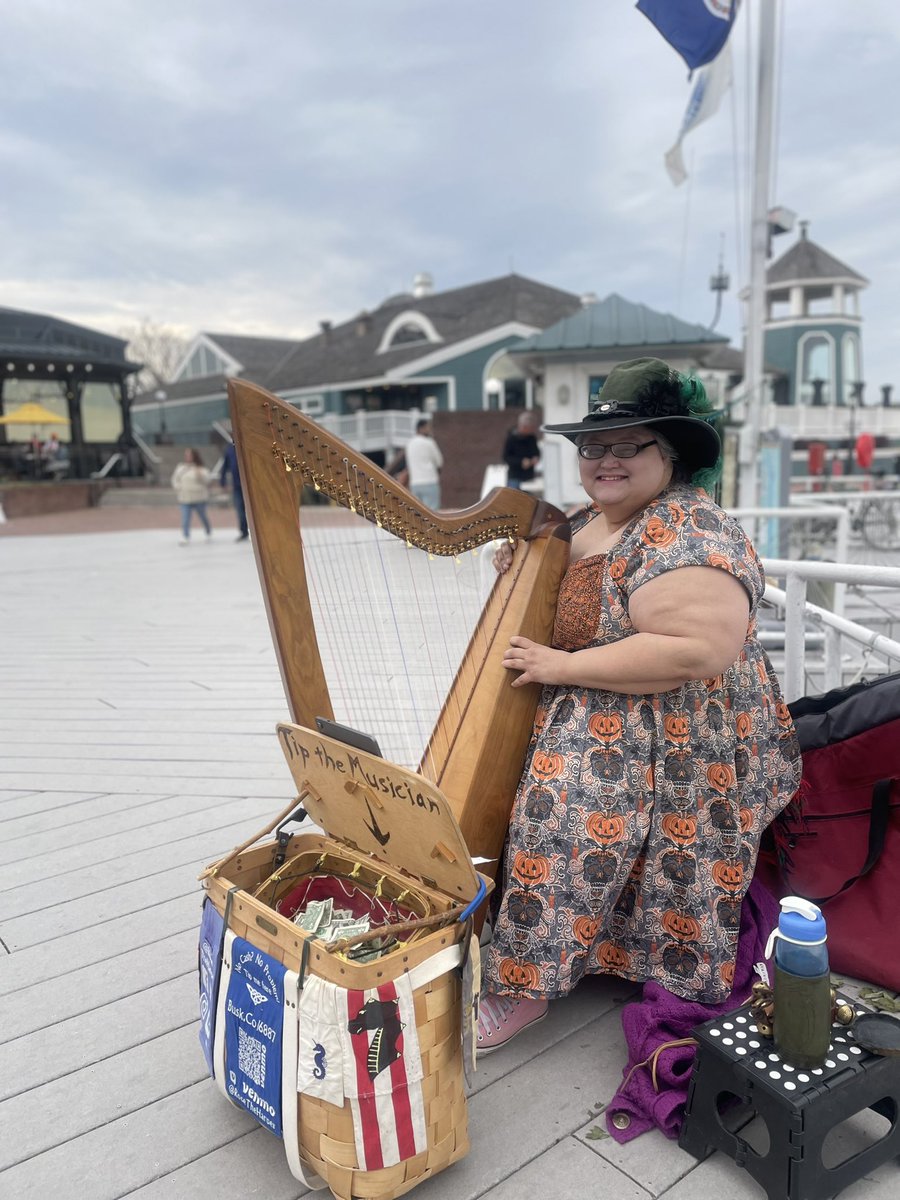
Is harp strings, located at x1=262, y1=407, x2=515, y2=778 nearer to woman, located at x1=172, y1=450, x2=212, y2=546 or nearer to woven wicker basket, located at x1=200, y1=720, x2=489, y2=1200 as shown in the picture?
woven wicker basket, located at x1=200, y1=720, x2=489, y2=1200

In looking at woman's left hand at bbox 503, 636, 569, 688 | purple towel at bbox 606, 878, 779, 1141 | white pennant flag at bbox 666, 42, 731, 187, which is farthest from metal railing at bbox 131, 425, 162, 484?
purple towel at bbox 606, 878, 779, 1141

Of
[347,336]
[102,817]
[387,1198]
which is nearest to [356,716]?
[102,817]

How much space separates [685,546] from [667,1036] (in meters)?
0.82

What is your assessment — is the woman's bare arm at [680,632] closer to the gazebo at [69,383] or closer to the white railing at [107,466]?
the white railing at [107,466]

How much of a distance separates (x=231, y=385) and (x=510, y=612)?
0.69 metres

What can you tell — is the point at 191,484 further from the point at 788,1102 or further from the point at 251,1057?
the point at 788,1102

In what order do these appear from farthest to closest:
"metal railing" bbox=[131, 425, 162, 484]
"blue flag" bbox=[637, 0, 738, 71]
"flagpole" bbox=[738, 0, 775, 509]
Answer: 1. "metal railing" bbox=[131, 425, 162, 484]
2. "flagpole" bbox=[738, 0, 775, 509]
3. "blue flag" bbox=[637, 0, 738, 71]

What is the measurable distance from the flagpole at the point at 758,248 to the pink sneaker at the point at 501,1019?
530cm

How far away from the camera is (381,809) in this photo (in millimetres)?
1346

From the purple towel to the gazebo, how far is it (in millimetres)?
21196

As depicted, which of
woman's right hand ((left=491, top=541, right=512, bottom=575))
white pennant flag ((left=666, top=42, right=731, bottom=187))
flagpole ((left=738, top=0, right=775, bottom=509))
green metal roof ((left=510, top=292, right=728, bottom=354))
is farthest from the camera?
green metal roof ((left=510, top=292, right=728, bottom=354))

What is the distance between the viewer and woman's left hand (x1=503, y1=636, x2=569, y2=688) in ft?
4.95

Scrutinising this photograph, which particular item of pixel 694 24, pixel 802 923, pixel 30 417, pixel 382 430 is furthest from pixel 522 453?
pixel 30 417

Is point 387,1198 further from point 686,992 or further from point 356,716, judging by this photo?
point 356,716
